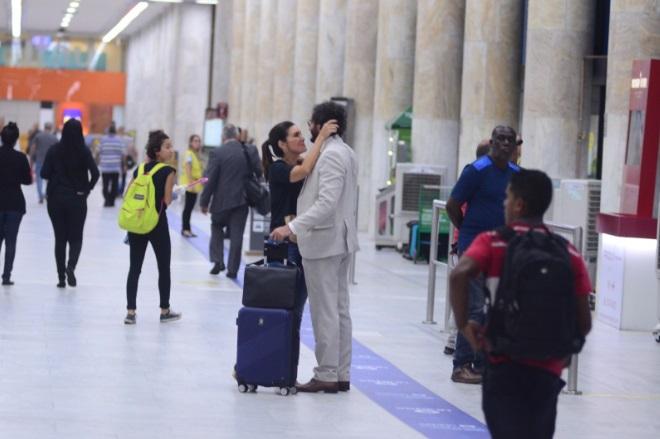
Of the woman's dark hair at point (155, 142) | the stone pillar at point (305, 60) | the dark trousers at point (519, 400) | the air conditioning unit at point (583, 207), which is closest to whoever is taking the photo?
the dark trousers at point (519, 400)

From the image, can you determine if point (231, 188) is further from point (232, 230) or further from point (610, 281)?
point (610, 281)

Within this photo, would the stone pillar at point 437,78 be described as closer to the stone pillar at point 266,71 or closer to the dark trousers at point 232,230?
the dark trousers at point 232,230

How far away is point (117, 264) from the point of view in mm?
17594

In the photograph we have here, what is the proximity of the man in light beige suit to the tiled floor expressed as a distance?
8.6 inches

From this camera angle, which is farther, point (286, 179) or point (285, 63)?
point (285, 63)

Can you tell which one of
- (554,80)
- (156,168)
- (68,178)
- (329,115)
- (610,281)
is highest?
(554,80)

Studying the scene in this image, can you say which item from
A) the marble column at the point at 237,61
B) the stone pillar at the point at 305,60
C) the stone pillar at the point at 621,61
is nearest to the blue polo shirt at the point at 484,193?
the stone pillar at the point at 621,61

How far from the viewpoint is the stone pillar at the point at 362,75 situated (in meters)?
26.3

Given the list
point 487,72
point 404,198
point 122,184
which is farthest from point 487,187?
point 122,184

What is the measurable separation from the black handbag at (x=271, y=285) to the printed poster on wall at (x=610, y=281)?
5.05 m

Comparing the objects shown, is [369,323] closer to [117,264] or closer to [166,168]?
[166,168]

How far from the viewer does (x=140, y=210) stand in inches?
463

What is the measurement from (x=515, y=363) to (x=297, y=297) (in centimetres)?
386

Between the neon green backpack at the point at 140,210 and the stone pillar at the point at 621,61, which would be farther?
the stone pillar at the point at 621,61
